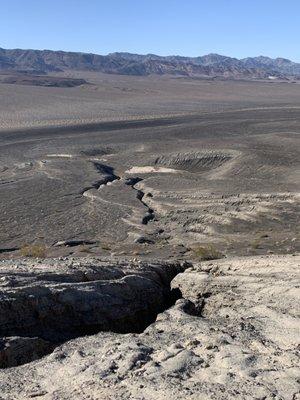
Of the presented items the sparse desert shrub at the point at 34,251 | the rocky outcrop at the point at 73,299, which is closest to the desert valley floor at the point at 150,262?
the rocky outcrop at the point at 73,299

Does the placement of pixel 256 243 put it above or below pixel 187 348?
below

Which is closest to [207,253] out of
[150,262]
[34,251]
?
[150,262]

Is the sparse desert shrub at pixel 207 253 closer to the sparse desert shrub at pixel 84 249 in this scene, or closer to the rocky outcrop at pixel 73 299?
the sparse desert shrub at pixel 84 249

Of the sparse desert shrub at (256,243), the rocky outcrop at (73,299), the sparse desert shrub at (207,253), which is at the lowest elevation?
the sparse desert shrub at (256,243)

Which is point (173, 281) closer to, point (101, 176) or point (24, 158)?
point (101, 176)

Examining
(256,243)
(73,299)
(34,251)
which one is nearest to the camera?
(73,299)

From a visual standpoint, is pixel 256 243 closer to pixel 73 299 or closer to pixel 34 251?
pixel 34 251

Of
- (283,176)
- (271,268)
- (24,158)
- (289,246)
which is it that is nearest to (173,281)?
(271,268)
